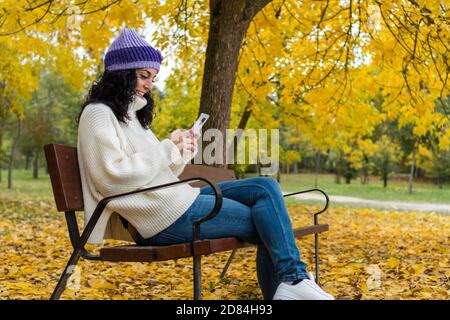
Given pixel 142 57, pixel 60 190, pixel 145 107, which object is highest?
pixel 142 57

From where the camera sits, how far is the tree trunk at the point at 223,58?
5324mm

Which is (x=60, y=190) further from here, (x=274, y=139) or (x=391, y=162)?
(x=391, y=162)

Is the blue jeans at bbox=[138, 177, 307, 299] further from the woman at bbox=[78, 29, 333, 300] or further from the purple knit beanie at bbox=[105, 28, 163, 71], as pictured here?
the purple knit beanie at bbox=[105, 28, 163, 71]

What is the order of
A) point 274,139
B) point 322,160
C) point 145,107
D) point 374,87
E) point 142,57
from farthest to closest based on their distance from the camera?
point 322,160 < point 274,139 < point 374,87 < point 145,107 < point 142,57

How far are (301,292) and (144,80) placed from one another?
139cm

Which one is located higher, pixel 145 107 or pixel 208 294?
pixel 145 107

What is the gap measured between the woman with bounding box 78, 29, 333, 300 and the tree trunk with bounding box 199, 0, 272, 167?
2134 mm

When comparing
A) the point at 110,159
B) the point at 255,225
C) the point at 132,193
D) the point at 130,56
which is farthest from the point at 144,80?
the point at 255,225

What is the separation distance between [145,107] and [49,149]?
0.65 meters

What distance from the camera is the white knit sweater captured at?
288 centimetres

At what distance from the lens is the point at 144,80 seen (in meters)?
3.26

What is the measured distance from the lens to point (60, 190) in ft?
9.92

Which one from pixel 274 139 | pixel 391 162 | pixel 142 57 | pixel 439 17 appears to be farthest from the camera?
pixel 391 162
